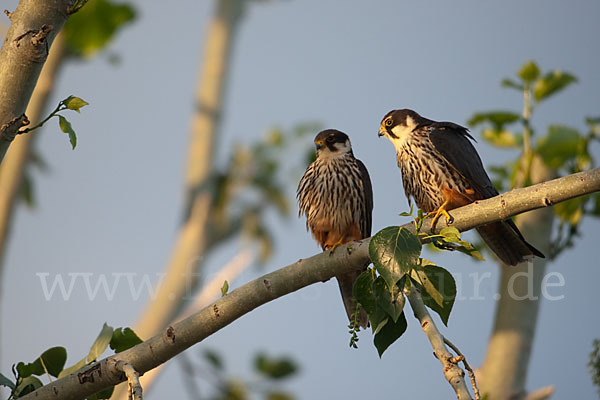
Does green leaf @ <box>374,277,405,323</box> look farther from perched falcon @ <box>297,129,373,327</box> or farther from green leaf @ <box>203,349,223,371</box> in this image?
green leaf @ <box>203,349,223,371</box>

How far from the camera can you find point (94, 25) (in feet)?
27.8

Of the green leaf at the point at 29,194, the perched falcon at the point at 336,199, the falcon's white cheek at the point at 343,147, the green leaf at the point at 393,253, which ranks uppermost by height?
the green leaf at the point at 29,194

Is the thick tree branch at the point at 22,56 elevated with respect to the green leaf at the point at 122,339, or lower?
elevated

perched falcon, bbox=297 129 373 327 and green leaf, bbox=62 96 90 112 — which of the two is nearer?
green leaf, bbox=62 96 90 112

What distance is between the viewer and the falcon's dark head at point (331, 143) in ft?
16.3

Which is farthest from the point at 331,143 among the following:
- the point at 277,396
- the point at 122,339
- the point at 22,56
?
the point at 277,396

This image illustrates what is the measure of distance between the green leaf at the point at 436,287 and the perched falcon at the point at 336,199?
6.35ft

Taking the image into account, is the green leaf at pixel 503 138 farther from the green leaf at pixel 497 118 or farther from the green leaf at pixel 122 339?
the green leaf at pixel 122 339

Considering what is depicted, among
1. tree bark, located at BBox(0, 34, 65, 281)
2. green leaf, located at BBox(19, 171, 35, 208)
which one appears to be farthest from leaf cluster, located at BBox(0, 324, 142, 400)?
green leaf, located at BBox(19, 171, 35, 208)

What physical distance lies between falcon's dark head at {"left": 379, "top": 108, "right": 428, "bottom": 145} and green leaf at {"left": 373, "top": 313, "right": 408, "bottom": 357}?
226 centimetres

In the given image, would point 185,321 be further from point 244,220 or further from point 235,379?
point 244,220

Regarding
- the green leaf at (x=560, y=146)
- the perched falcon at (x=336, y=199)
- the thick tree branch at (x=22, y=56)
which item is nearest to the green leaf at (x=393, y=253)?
the thick tree branch at (x=22, y=56)

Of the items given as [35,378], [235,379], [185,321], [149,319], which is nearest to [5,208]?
[235,379]

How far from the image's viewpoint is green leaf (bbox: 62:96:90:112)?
2.41 metres
